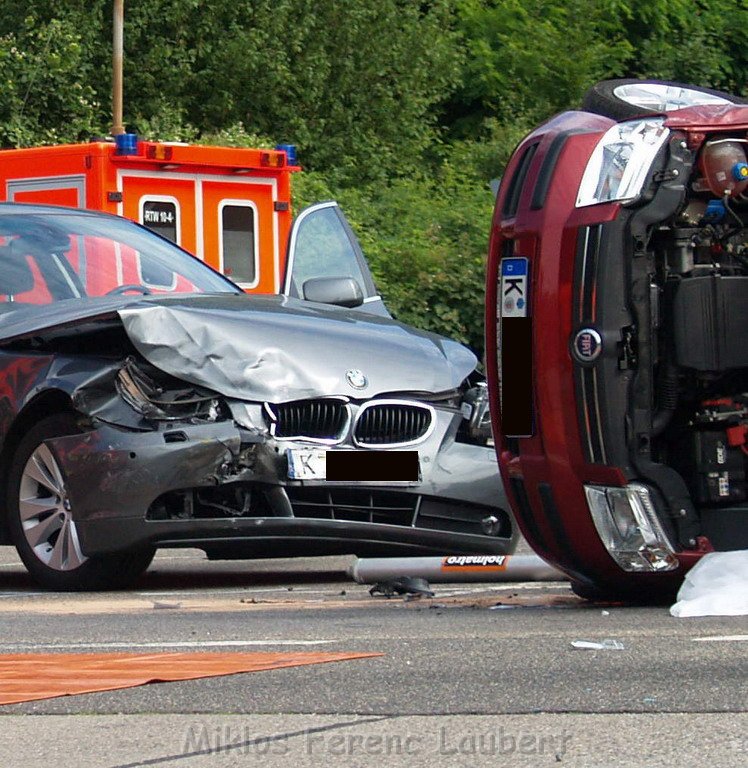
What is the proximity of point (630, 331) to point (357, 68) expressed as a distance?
29242mm

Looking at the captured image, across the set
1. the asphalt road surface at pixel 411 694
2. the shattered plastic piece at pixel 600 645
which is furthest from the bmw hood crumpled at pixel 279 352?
the shattered plastic piece at pixel 600 645

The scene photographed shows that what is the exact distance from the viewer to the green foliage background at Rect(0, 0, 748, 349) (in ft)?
103

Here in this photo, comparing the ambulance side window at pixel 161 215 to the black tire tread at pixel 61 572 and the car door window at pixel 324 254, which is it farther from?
the black tire tread at pixel 61 572

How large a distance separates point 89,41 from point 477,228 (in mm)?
12126

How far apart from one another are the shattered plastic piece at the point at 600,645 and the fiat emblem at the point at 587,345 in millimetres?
920

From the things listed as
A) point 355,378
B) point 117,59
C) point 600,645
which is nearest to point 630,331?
point 600,645

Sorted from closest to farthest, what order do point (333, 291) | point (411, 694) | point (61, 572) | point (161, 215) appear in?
point (411, 694) → point (61, 572) → point (333, 291) → point (161, 215)

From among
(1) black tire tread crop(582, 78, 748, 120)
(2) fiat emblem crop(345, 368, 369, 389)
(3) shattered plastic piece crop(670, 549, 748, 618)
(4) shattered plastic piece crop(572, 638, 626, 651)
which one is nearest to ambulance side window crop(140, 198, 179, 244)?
(2) fiat emblem crop(345, 368, 369, 389)

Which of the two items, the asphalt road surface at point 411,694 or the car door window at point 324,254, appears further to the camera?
the car door window at point 324,254

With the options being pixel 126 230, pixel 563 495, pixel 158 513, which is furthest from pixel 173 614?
pixel 126 230

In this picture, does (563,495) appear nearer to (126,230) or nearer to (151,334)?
(151,334)

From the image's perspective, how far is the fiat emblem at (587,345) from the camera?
19.9 ft

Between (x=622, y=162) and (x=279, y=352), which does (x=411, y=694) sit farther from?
(x=279, y=352)

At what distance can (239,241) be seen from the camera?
1603 centimetres
